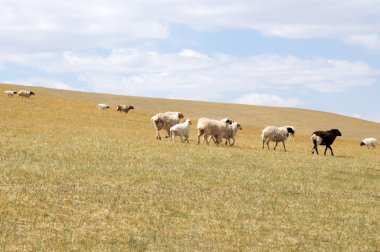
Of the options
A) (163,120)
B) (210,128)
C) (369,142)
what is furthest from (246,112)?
(210,128)

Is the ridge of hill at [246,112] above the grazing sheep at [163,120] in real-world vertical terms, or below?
above

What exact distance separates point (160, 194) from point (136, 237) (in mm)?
4486

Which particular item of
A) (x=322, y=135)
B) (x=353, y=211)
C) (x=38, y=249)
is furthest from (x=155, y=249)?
(x=322, y=135)

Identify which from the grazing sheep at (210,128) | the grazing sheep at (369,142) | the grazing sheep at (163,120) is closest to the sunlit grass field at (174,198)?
the grazing sheep at (210,128)

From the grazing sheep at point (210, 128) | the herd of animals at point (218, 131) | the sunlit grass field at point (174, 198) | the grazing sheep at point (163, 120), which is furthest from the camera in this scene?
the grazing sheep at point (163, 120)

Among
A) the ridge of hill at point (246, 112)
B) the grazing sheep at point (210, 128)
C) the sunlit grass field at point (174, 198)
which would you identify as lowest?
the sunlit grass field at point (174, 198)

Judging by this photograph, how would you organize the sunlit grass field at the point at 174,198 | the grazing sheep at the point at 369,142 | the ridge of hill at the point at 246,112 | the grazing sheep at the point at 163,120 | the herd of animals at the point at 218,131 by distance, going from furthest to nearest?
the ridge of hill at the point at 246,112, the grazing sheep at the point at 369,142, the grazing sheep at the point at 163,120, the herd of animals at the point at 218,131, the sunlit grass field at the point at 174,198

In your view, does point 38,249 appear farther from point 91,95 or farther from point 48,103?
point 91,95

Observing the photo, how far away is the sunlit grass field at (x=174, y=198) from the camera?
13.3 m

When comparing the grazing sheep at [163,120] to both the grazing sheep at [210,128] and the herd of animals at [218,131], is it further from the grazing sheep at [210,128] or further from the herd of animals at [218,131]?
the grazing sheep at [210,128]

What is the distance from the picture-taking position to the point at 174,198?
1719 cm

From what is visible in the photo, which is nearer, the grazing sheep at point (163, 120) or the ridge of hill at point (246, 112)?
the grazing sheep at point (163, 120)

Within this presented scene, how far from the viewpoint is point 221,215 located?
15.8 m

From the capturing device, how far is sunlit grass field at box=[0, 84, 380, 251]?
1326cm
